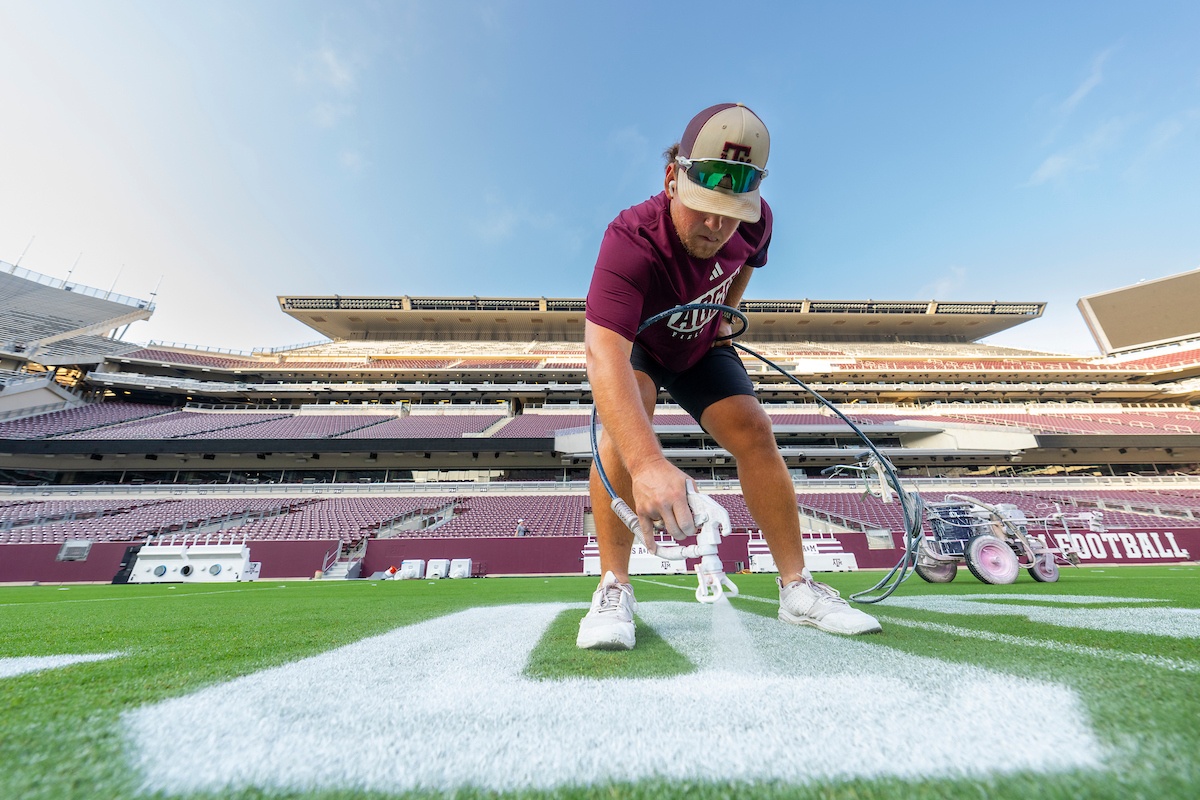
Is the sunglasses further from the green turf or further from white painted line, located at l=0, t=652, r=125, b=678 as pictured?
white painted line, located at l=0, t=652, r=125, b=678

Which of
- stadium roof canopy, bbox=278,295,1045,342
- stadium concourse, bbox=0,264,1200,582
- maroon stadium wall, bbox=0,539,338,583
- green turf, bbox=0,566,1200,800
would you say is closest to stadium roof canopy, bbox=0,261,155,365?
stadium concourse, bbox=0,264,1200,582

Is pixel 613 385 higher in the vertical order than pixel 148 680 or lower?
higher

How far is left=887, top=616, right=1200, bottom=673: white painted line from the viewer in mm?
797

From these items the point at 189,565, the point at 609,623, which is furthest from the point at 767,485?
the point at 189,565

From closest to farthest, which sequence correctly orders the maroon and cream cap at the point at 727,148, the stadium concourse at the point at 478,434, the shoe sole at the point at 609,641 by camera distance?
the shoe sole at the point at 609,641, the maroon and cream cap at the point at 727,148, the stadium concourse at the point at 478,434

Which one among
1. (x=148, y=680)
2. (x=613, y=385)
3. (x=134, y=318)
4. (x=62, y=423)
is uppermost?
(x=134, y=318)

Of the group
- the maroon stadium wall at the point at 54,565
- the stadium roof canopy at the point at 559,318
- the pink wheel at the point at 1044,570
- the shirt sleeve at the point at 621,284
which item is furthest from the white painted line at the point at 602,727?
the stadium roof canopy at the point at 559,318

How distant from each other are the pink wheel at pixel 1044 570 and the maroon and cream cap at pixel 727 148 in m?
4.85

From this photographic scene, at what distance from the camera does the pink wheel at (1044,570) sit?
13.8 feet

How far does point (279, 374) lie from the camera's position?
23.5 m

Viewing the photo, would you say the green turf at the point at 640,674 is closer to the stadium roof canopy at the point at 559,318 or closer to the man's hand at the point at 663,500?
the man's hand at the point at 663,500

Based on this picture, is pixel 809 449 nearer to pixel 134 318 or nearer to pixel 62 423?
pixel 62 423

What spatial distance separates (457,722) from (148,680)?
689 mm

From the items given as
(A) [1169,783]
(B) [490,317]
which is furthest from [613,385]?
(B) [490,317]
